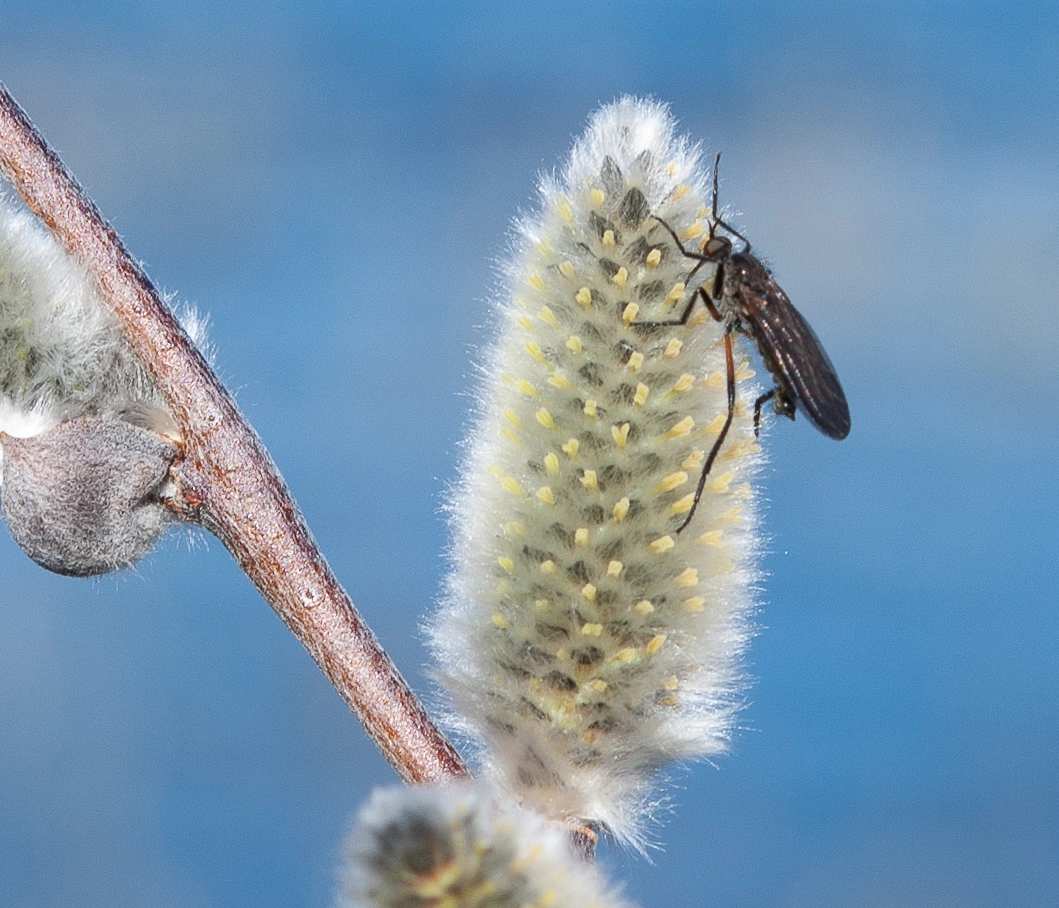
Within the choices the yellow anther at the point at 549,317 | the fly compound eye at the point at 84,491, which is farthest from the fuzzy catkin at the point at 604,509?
the fly compound eye at the point at 84,491

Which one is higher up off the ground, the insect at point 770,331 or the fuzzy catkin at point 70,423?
the insect at point 770,331

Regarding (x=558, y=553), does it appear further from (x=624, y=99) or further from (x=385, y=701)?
(x=624, y=99)

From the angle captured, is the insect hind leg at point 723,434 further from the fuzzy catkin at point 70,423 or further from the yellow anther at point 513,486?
the fuzzy catkin at point 70,423

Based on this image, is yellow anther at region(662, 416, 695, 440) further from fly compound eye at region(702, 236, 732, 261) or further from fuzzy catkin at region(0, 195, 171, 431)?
fuzzy catkin at region(0, 195, 171, 431)

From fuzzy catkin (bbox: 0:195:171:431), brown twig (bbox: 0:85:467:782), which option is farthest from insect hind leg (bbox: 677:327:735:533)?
fuzzy catkin (bbox: 0:195:171:431)

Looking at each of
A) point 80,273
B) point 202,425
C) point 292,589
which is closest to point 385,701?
point 292,589

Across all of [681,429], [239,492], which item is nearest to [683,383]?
[681,429]

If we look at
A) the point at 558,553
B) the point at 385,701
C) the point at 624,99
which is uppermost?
the point at 624,99
